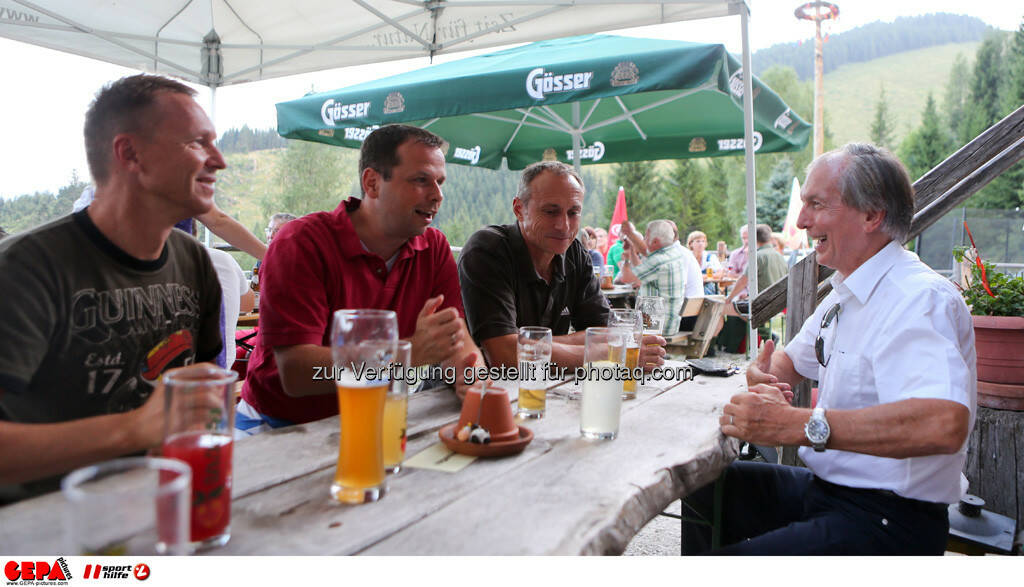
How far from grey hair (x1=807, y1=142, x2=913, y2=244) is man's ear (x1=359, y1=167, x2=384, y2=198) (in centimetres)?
143

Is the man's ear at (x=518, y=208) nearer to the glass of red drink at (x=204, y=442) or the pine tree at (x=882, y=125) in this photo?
the glass of red drink at (x=204, y=442)

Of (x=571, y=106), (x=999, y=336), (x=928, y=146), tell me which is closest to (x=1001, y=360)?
(x=999, y=336)

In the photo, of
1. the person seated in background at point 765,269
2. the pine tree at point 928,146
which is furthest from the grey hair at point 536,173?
the pine tree at point 928,146

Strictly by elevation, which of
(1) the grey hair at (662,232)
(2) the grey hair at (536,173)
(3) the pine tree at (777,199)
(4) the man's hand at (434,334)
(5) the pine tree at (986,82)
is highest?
(5) the pine tree at (986,82)

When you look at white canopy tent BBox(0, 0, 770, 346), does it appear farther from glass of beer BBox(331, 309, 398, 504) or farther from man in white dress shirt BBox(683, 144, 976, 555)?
glass of beer BBox(331, 309, 398, 504)

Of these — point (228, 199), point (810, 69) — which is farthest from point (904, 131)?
point (228, 199)

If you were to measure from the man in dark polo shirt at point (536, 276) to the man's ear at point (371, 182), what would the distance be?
0.47 m

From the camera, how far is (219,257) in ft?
8.99

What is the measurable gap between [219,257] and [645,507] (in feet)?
7.48

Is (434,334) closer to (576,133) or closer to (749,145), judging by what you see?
(749,145)

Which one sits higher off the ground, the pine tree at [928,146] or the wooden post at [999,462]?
the pine tree at [928,146]

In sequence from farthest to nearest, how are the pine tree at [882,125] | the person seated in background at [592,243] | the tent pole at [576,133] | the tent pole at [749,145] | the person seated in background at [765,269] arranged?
1. the pine tree at [882,125]
2. the person seated in background at [592,243]
3. the person seated in background at [765,269]
4. the tent pole at [576,133]
5. the tent pole at [749,145]

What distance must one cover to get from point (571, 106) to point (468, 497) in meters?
5.39
